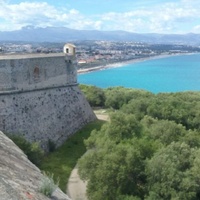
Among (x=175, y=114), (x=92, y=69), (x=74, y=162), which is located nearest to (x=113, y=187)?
(x=74, y=162)

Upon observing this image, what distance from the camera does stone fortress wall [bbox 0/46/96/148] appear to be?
2567 centimetres

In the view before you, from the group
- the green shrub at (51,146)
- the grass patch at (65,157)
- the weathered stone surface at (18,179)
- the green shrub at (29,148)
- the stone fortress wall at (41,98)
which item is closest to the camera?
the weathered stone surface at (18,179)

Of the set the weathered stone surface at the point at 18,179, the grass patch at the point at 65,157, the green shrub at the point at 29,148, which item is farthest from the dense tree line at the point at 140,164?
the weathered stone surface at the point at 18,179

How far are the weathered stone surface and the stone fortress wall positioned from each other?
14569 millimetres

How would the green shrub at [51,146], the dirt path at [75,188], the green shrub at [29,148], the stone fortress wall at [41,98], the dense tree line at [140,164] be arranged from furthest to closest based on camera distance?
the green shrub at [51,146]
the stone fortress wall at [41,98]
the green shrub at [29,148]
the dirt path at [75,188]
the dense tree line at [140,164]

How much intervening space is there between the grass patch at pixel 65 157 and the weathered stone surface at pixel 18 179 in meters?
11.2

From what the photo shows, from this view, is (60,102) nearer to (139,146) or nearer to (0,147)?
(139,146)

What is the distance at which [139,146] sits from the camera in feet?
69.5

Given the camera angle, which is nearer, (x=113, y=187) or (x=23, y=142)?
(x=113, y=187)

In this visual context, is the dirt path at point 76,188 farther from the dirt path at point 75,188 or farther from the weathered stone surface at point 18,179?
the weathered stone surface at point 18,179

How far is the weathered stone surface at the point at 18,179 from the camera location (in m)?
7.86

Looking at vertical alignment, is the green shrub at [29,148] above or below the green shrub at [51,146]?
above

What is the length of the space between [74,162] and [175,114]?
11.2 meters

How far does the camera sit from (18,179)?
8789 millimetres
